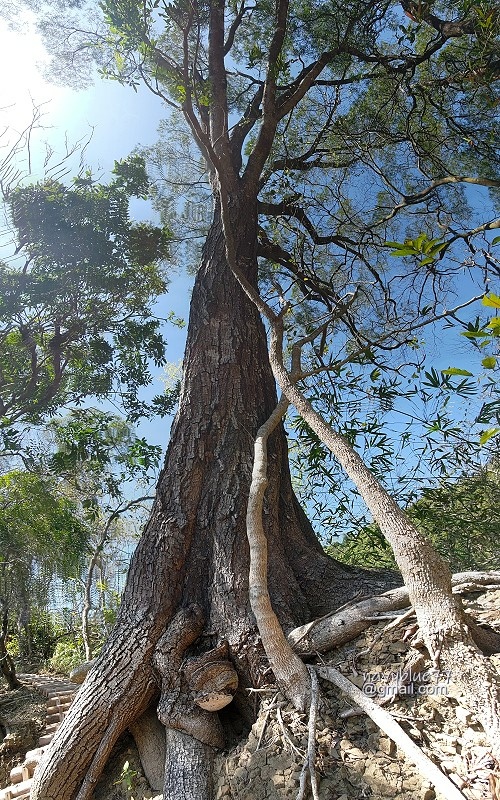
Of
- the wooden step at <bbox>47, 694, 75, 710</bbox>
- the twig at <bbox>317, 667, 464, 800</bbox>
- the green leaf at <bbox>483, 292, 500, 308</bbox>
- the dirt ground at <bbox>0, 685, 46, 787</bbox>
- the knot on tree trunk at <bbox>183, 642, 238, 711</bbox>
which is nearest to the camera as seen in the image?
the green leaf at <bbox>483, 292, 500, 308</bbox>

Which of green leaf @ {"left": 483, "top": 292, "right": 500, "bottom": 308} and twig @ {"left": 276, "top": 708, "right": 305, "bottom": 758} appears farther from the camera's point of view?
twig @ {"left": 276, "top": 708, "right": 305, "bottom": 758}

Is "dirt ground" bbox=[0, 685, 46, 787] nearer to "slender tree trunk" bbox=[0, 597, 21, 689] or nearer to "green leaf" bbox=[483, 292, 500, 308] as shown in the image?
Result: "slender tree trunk" bbox=[0, 597, 21, 689]

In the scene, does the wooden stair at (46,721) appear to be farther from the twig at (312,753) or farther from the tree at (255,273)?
the twig at (312,753)

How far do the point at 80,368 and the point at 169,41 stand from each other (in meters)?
3.32

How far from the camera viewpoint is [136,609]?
221 centimetres

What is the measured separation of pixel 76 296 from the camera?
5.16 meters

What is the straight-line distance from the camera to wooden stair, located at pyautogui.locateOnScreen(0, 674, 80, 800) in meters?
2.38

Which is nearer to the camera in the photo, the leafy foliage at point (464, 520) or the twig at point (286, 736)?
the twig at point (286, 736)

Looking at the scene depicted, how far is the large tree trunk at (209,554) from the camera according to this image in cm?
195

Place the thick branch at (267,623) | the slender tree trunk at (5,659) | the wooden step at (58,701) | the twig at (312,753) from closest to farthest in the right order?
the twig at (312,753), the thick branch at (267,623), the wooden step at (58,701), the slender tree trunk at (5,659)

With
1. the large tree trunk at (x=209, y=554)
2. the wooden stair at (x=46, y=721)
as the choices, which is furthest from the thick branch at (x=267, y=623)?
the wooden stair at (x=46, y=721)

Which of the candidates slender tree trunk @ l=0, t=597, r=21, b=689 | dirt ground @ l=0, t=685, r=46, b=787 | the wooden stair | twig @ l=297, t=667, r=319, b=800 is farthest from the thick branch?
slender tree trunk @ l=0, t=597, r=21, b=689

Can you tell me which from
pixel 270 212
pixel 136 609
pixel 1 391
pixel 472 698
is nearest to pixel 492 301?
pixel 472 698

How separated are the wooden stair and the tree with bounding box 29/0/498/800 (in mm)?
716
